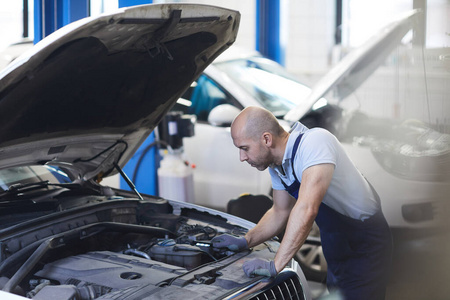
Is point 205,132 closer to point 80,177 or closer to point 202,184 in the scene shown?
point 202,184

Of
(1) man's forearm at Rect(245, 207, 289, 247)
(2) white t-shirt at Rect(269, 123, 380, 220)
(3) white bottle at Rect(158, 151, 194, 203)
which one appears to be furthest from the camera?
(3) white bottle at Rect(158, 151, 194, 203)

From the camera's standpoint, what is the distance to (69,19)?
4527 millimetres

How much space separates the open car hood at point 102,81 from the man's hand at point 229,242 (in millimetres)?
786

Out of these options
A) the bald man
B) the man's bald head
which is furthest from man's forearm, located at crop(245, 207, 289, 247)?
the man's bald head

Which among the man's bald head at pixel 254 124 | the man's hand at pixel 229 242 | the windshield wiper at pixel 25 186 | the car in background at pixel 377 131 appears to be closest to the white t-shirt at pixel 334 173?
the man's bald head at pixel 254 124

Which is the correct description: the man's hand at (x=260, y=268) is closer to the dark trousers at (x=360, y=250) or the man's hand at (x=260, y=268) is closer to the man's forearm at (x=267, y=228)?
the man's forearm at (x=267, y=228)

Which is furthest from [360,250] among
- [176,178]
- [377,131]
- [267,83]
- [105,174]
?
[267,83]

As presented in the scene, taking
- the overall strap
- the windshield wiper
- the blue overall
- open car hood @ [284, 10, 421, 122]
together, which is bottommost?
the blue overall

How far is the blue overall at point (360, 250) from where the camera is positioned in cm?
281

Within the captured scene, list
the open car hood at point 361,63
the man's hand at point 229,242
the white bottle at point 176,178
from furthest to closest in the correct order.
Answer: the white bottle at point 176,178, the open car hood at point 361,63, the man's hand at point 229,242

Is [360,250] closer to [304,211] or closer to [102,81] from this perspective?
[304,211]

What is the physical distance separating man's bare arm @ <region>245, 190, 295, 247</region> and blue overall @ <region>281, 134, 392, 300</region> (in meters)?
0.17

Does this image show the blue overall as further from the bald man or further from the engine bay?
the engine bay

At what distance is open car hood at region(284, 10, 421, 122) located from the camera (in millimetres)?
3539
